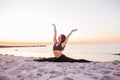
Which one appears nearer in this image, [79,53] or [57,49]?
[57,49]

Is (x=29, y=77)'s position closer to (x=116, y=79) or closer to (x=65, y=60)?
(x=116, y=79)

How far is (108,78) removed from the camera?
10.0 feet

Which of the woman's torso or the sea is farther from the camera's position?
the sea

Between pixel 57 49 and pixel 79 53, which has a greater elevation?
pixel 57 49

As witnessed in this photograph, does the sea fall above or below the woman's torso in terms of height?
below

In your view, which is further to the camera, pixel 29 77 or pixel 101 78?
pixel 29 77

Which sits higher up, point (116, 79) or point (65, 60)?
point (116, 79)

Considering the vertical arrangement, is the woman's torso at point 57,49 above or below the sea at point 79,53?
above

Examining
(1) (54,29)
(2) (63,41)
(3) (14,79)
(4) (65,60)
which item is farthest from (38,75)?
(1) (54,29)

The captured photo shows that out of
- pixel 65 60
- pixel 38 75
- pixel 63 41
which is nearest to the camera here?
pixel 38 75

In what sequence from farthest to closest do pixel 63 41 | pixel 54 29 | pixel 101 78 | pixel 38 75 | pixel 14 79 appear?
1. pixel 54 29
2. pixel 63 41
3. pixel 38 75
4. pixel 14 79
5. pixel 101 78

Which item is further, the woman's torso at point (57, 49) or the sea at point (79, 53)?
the sea at point (79, 53)

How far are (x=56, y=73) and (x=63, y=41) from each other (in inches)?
139

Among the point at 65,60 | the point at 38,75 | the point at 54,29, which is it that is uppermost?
the point at 54,29
